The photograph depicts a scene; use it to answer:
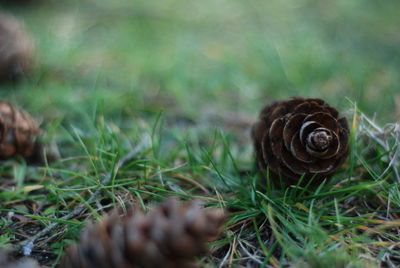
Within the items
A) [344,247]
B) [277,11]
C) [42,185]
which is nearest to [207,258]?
[344,247]

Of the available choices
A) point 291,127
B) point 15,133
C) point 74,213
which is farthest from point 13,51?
point 291,127

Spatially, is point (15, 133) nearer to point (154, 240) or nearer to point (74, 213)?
point (74, 213)

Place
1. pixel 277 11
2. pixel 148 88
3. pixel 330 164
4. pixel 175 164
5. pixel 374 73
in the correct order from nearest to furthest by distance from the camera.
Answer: pixel 330 164
pixel 175 164
pixel 148 88
pixel 374 73
pixel 277 11

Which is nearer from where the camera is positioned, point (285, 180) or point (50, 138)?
point (285, 180)

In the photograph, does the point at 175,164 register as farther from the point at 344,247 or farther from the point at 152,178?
the point at 344,247

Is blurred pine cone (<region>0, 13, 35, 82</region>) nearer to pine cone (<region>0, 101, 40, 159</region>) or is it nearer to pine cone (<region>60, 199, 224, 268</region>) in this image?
pine cone (<region>0, 101, 40, 159</region>)
